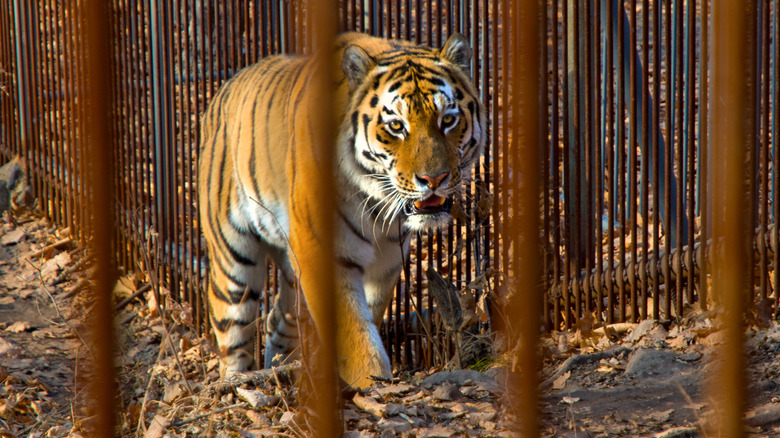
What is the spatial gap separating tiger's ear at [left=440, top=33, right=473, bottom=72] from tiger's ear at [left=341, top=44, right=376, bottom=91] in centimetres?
39

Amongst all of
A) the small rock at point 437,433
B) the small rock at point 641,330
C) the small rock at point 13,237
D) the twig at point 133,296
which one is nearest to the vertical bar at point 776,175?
the small rock at point 641,330

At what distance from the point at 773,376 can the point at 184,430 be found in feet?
7.28

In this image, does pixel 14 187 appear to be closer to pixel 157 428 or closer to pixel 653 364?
pixel 157 428

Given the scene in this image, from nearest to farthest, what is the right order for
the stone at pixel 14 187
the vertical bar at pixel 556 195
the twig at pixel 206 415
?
the twig at pixel 206 415 → the vertical bar at pixel 556 195 → the stone at pixel 14 187

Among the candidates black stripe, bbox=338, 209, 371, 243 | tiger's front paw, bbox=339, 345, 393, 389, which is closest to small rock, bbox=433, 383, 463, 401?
tiger's front paw, bbox=339, 345, 393, 389

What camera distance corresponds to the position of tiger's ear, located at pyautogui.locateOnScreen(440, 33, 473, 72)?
13.5 ft

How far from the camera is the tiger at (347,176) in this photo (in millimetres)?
3756

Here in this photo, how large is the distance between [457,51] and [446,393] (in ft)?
6.40

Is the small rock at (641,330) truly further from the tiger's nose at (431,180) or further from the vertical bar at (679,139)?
the tiger's nose at (431,180)

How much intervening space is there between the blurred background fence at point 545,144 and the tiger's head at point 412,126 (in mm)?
222

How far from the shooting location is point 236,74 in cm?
507

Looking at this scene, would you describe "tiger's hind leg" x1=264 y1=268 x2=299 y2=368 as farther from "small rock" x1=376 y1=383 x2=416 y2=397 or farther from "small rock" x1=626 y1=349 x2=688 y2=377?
Answer: "small rock" x1=626 y1=349 x2=688 y2=377

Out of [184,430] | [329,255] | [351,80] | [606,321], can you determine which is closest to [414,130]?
[351,80]

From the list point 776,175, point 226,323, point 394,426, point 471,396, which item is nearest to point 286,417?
point 394,426
